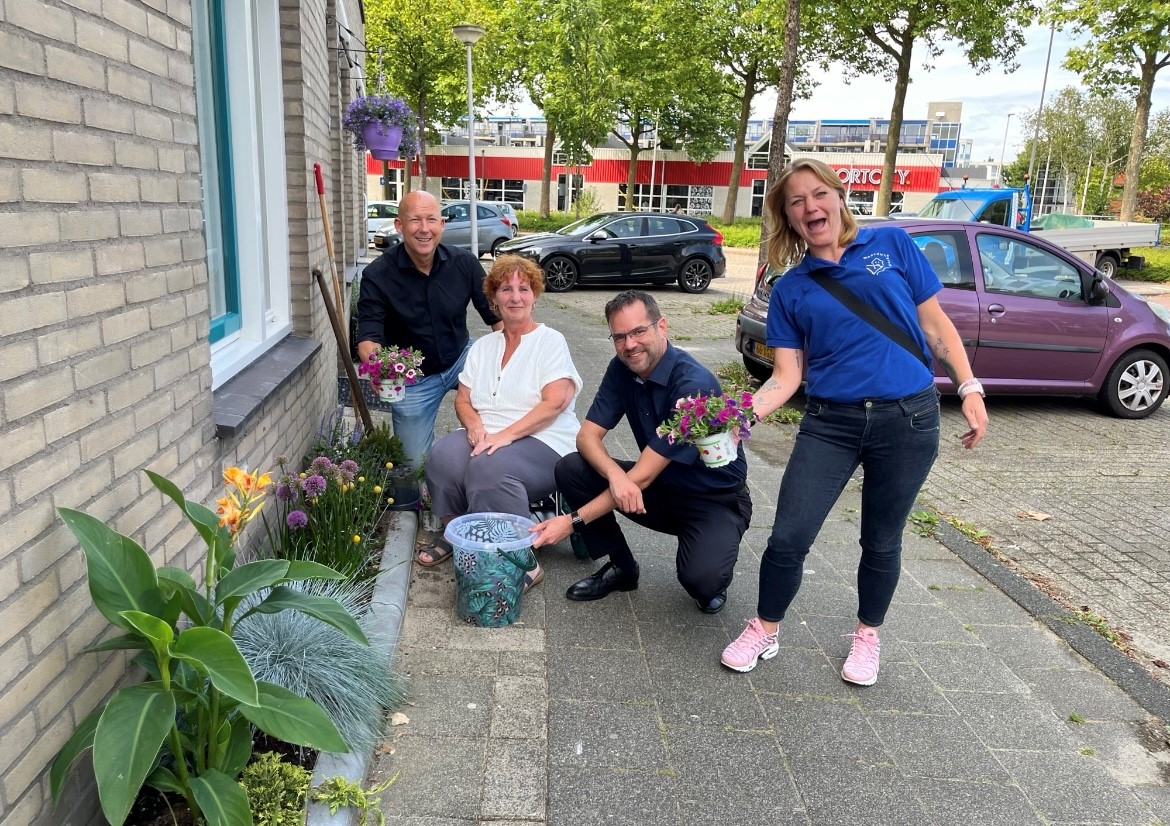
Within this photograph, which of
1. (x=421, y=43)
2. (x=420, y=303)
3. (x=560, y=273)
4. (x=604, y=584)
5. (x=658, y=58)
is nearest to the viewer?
(x=604, y=584)

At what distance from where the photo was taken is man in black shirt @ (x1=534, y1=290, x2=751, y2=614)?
354cm

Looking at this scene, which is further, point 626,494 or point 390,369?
point 390,369

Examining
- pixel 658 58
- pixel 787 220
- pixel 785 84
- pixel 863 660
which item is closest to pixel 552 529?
pixel 863 660

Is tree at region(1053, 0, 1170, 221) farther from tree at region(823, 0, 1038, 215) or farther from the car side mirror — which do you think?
the car side mirror

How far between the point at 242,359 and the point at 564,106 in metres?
29.3

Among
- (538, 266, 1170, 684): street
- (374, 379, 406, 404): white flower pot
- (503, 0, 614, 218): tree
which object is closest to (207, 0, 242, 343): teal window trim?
(374, 379, 406, 404): white flower pot

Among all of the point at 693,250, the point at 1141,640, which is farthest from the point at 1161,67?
the point at 1141,640

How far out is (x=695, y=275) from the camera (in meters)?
17.9

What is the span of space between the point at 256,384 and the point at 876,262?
2.56 metres

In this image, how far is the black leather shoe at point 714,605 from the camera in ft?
12.9

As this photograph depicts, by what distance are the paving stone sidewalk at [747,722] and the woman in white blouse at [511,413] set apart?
1.45ft

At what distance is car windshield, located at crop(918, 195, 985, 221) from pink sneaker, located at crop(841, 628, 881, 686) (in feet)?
50.2

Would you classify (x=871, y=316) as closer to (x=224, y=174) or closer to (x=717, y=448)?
(x=717, y=448)

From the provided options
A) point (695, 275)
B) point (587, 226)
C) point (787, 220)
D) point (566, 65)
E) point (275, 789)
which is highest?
point (566, 65)
